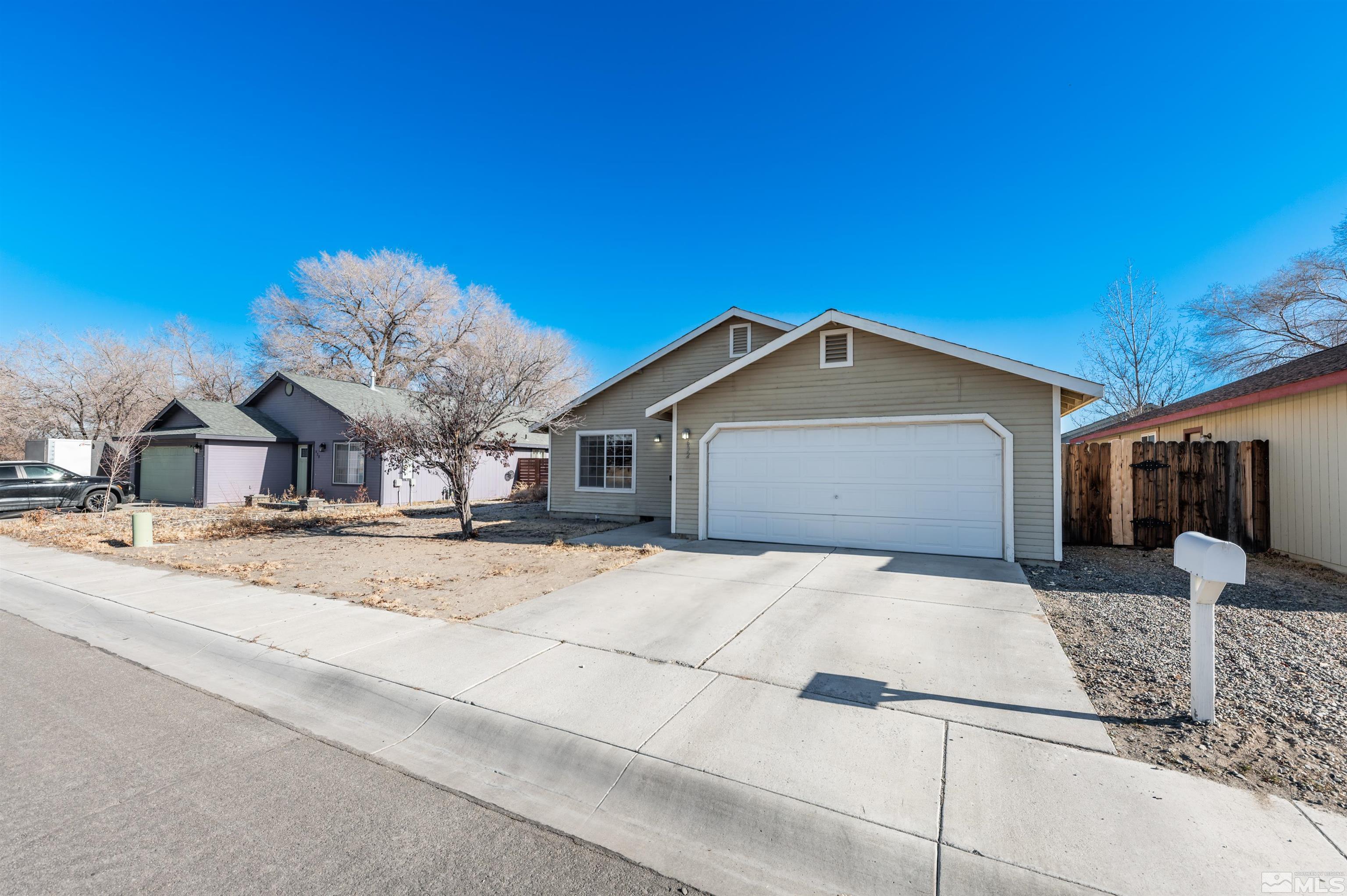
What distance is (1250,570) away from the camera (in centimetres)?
774

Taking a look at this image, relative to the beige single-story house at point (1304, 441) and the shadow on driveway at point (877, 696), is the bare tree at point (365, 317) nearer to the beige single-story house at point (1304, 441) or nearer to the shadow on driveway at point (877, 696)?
the shadow on driveway at point (877, 696)

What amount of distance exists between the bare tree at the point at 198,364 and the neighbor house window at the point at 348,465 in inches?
734

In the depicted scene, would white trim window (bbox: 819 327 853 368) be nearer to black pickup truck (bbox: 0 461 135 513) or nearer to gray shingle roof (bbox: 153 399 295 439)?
gray shingle roof (bbox: 153 399 295 439)

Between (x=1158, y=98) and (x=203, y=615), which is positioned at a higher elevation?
(x=1158, y=98)

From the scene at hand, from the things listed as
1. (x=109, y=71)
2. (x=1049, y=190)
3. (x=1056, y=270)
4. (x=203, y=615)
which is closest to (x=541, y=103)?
(x=109, y=71)

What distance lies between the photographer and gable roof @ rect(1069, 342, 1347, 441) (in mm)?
7566

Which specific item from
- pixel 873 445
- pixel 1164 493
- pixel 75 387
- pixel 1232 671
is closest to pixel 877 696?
pixel 1232 671

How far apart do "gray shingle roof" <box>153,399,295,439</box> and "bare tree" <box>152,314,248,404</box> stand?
14.3 meters

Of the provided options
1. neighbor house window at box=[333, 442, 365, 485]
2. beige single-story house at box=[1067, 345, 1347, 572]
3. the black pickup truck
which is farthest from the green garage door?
beige single-story house at box=[1067, 345, 1347, 572]

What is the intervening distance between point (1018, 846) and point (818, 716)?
4.28 feet

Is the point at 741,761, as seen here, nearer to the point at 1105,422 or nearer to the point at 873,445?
the point at 873,445

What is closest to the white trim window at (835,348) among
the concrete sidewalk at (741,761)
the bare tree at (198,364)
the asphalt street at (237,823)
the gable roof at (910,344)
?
the gable roof at (910,344)

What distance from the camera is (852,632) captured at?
5148 mm

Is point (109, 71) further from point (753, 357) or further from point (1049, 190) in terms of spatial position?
point (1049, 190)
